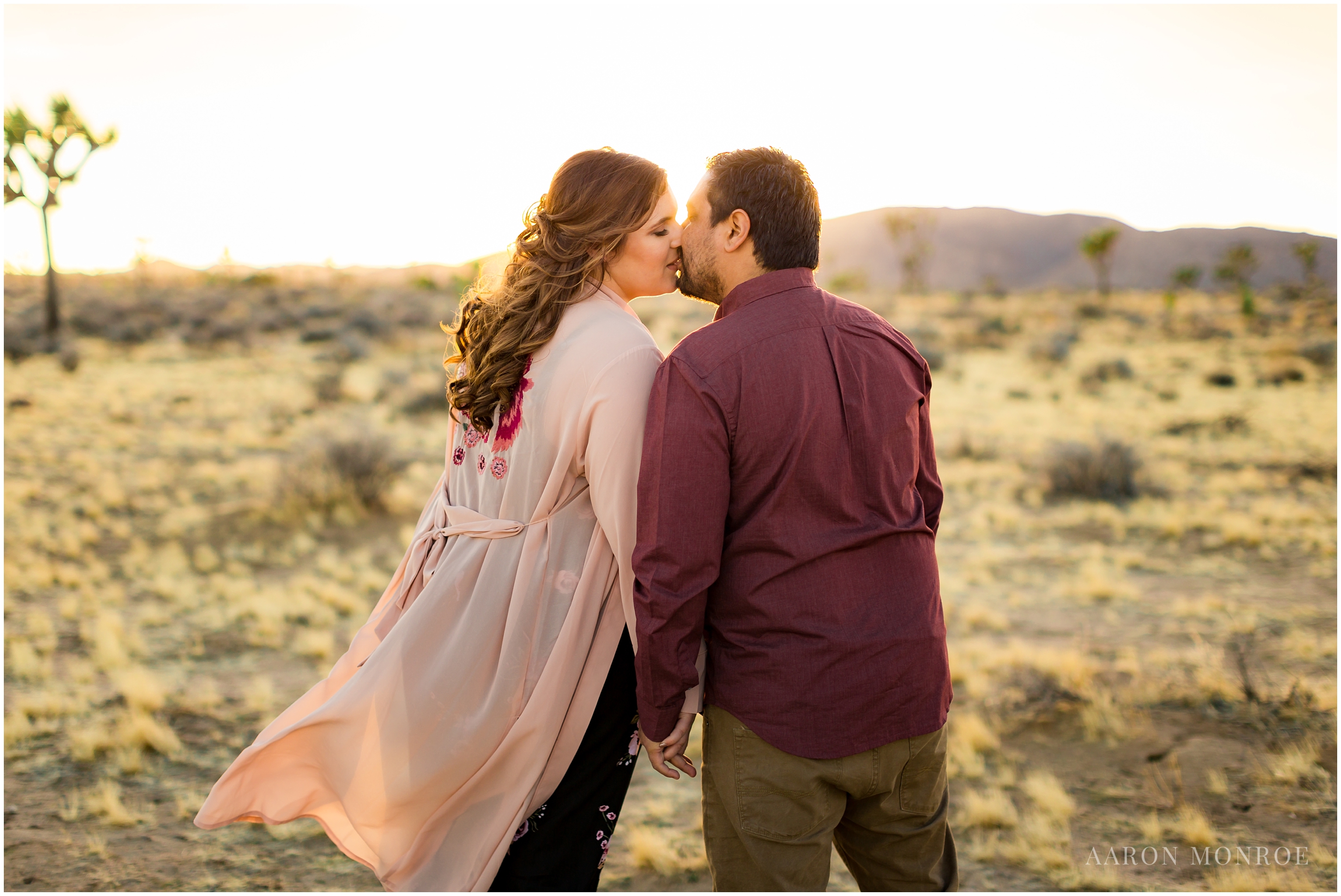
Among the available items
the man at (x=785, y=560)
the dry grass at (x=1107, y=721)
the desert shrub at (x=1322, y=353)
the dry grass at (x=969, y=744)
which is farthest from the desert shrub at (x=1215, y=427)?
the man at (x=785, y=560)

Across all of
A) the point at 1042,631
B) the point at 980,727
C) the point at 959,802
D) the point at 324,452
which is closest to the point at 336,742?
the point at 959,802

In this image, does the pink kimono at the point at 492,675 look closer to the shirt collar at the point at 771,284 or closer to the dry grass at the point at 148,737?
the shirt collar at the point at 771,284

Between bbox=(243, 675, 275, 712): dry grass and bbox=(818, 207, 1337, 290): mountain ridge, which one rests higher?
bbox=(818, 207, 1337, 290): mountain ridge

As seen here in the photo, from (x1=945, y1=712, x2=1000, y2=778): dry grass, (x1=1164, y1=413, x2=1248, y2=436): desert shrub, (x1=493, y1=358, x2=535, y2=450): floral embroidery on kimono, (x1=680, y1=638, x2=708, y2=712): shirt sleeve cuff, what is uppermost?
(x1=493, y1=358, x2=535, y2=450): floral embroidery on kimono

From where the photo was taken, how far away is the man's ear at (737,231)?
6.59 feet

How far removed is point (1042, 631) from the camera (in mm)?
6086

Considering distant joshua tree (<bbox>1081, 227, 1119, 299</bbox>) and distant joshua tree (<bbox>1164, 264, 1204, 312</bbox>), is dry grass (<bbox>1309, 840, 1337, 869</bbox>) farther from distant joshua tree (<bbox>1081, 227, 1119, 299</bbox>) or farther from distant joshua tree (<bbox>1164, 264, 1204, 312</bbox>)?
distant joshua tree (<bbox>1164, 264, 1204, 312</bbox>)

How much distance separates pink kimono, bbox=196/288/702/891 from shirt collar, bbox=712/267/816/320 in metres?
0.26

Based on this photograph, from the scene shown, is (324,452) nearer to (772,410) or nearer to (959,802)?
(959,802)

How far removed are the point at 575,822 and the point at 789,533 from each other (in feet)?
3.41

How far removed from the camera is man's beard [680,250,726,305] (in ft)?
6.92

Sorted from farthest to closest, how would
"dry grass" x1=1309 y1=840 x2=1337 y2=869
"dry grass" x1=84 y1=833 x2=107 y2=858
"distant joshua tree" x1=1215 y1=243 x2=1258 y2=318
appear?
"distant joshua tree" x1=1215 y1=243 x2=1258 y2=318 < "dry grass" x1=84 y1=833 x2=107 y2=858 < "dry grass" x1=1309 y1=840 x2=1337 y2=869

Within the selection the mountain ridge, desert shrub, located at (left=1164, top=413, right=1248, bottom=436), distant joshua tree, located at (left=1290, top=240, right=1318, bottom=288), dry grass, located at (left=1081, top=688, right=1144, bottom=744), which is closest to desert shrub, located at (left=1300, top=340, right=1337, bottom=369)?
desert shrub, located at (left=1164, top=413, right=1248, bottom=436)

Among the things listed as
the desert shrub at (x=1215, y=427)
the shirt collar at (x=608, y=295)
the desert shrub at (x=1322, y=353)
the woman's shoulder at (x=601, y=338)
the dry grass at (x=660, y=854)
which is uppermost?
the shirt collar at (x=608, y=295)
